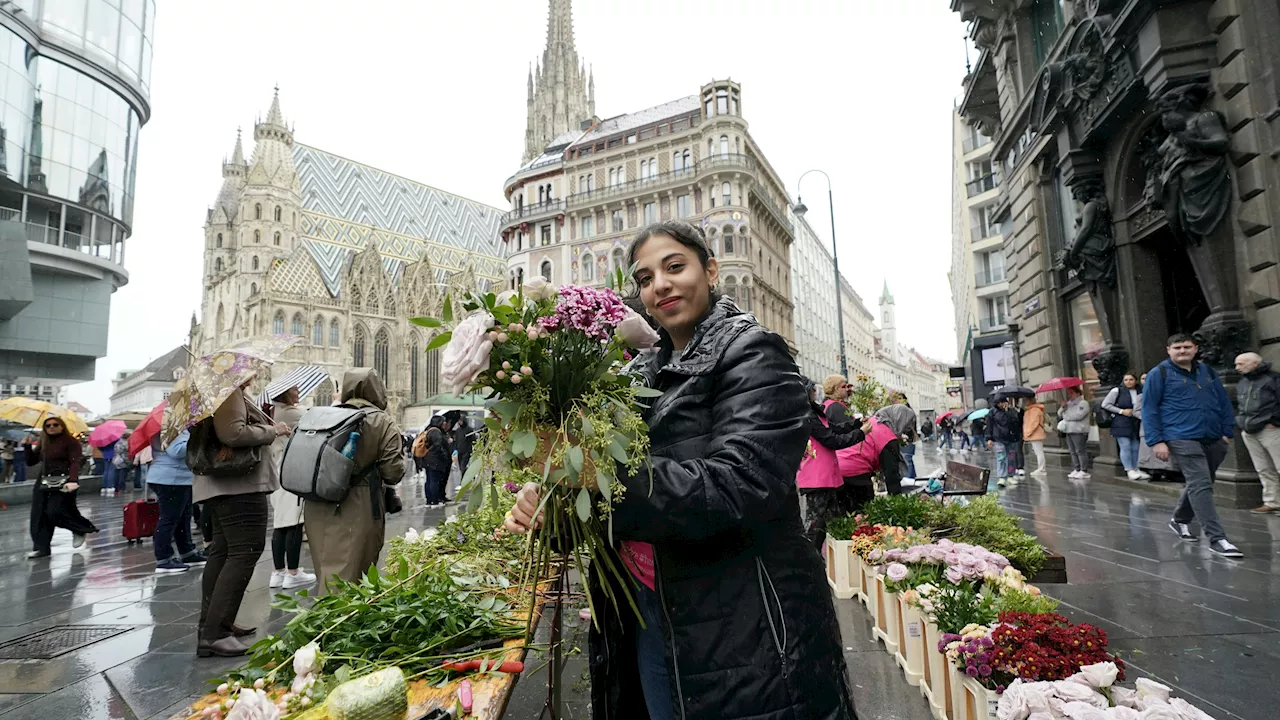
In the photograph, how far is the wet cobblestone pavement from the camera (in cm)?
319

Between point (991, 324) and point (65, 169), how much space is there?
4920 centimetres

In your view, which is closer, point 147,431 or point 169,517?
point 169,517

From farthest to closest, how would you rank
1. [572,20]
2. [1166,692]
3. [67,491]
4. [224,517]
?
[572,20]
[67,491]
[224,517]
[1166,692]

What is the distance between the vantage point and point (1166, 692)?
6.05 ft

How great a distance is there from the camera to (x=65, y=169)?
2855cm

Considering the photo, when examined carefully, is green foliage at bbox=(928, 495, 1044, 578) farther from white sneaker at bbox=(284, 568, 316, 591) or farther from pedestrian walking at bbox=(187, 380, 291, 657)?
white sneaker at bbox=(284, 568, 316, 591)

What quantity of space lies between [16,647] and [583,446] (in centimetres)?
578

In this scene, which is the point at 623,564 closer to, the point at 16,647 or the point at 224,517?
the point at 224,517

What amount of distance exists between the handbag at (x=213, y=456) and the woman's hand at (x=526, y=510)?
139 inches

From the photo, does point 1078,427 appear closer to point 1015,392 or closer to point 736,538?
point 1015,392

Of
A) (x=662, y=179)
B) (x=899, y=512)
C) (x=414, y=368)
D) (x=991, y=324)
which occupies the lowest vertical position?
(x=899, y=512)

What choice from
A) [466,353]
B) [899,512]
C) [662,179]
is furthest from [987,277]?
[466,353]

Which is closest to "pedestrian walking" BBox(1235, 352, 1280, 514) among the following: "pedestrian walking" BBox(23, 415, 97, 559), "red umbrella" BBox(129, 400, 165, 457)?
"red umbrella" BBox(129, 400, 165, 457)

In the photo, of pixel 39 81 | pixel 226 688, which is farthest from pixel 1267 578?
pixel 39 81
